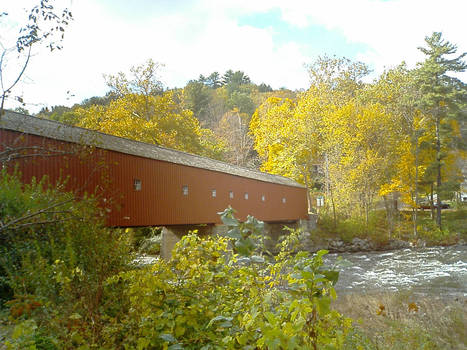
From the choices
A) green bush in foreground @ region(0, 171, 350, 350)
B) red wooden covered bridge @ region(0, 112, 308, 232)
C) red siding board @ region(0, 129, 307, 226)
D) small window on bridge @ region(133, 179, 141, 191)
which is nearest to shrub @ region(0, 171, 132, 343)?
green bush in foreground @ region(0, 171, 350, 350)

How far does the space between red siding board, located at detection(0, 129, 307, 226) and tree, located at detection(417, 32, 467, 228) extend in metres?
11.8

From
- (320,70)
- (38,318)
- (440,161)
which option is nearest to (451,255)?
(440,161)

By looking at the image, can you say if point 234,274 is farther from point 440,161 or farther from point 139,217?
point 440,161

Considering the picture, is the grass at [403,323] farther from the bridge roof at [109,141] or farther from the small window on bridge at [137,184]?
the small window on bridge at [137,184]

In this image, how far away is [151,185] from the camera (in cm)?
1141

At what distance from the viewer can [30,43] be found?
394 cm

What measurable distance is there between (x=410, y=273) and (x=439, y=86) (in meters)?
13.6

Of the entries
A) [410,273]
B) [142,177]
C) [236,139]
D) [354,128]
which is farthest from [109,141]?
[236,139]

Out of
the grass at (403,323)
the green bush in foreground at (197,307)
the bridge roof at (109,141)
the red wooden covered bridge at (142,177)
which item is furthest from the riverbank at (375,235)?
the green bush in foreground at (197,307)

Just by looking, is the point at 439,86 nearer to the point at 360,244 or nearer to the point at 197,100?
the point at 360,244

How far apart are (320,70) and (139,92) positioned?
10.7m

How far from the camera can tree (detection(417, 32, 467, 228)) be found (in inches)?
863

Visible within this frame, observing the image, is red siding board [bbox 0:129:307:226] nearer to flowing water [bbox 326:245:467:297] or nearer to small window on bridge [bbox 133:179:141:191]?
small window on bridge [bbox 133:179:141:191]

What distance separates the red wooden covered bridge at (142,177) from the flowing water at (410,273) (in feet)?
15.7
